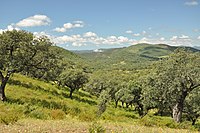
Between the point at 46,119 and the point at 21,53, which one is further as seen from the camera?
the point at 21,53

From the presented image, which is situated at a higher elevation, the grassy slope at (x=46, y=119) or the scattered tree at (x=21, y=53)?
the scattered tree at (x=21, y=53)

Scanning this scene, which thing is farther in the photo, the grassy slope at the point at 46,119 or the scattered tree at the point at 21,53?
the scattered tree at the point at 21,53

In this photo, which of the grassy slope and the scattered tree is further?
the scattered tree

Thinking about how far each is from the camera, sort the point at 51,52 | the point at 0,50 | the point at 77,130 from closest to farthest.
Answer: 1. the point at 77,130
2. the point at 0,50
3. the point at 51,52

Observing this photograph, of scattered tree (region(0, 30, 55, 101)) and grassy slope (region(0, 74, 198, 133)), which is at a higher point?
scattered tree (region(0, 30, 55, 101))

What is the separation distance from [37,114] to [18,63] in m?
11.1

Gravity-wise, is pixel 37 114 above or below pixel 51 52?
below

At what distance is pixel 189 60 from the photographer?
36375 mm

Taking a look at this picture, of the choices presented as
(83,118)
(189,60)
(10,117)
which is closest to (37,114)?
(83,118)

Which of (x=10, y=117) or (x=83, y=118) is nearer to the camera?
(x=10, y=117)

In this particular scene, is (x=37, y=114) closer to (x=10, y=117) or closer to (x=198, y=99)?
(x=10, y=117)

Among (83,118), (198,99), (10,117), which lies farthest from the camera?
(198,99)

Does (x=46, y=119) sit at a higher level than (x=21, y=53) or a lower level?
lower

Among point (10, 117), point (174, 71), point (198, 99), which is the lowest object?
point (198, 99)
